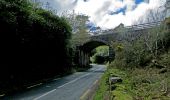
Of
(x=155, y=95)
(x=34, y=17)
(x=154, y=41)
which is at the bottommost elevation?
(x=155, y=95)

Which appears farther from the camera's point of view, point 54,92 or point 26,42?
point 26,42

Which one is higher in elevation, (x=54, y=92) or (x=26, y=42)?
(x=26, y=42)

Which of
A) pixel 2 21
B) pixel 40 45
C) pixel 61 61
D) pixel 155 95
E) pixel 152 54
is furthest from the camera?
pixel 61 61

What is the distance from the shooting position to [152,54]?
27344 millimetres

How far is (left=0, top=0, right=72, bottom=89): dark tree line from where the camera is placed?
23339mm

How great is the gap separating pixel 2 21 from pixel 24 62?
6.60 meters

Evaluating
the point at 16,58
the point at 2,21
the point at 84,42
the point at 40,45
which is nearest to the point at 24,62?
the point at 16,58

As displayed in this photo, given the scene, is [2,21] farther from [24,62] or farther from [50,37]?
[50,37]

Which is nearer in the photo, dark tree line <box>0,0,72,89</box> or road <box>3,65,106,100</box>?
road <box>3,65,106,100</box>

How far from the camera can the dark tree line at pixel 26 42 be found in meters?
23.3

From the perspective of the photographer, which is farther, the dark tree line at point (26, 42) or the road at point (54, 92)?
the dark tree line at point (26, 42)

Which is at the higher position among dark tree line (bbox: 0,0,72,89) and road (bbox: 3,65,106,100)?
dark tree line (bbox: 0,0,72,89)

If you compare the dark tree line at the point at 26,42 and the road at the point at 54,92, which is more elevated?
the dark tree line at the point at 26,42

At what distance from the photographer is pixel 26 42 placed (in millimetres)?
27094
